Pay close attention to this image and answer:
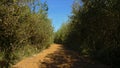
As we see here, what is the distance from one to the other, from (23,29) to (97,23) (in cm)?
710

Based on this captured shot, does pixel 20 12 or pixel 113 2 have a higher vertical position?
pixel 113 2

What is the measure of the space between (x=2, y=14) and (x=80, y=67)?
27.9 ft

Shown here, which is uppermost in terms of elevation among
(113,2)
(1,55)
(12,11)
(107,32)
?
(113,2)

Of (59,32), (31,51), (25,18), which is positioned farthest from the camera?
(59,32)

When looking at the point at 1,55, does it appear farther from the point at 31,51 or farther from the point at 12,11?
the point at 31,51

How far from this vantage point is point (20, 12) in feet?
40.2

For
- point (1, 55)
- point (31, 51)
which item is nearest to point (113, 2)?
point (1, 55)

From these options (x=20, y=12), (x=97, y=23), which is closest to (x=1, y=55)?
(x=20, y=12)

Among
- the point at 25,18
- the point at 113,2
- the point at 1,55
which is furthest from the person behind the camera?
the point at 1,55

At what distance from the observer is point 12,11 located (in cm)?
1156

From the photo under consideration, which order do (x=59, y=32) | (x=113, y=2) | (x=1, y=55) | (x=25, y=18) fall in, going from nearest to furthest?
(x=25, y=18) < (x=113, y=2) < (x=1, y=55) < (x=59, y=32)

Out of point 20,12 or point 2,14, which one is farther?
point 20,12

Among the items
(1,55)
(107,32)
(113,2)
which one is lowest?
(1,55)

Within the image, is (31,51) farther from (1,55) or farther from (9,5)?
(9,5)
